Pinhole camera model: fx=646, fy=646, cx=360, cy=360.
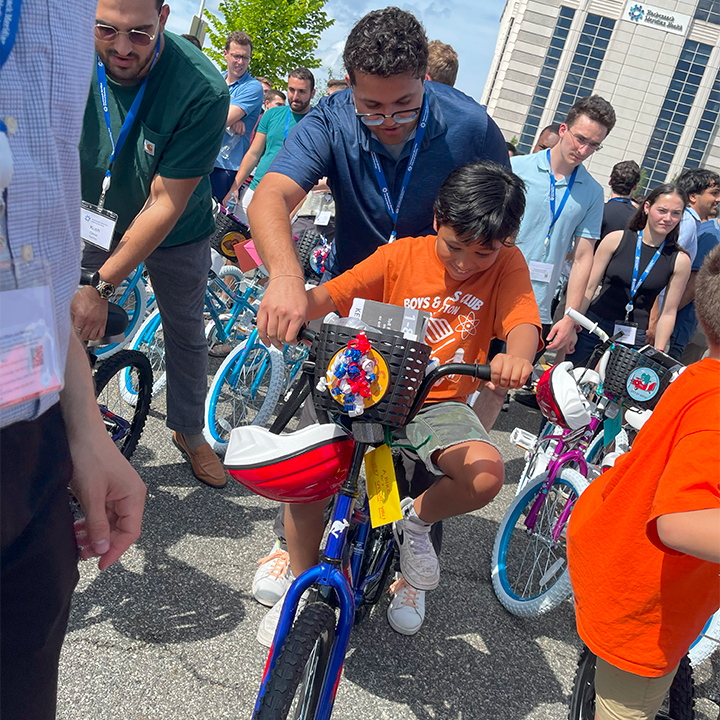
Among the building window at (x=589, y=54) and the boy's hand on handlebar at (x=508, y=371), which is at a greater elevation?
the building window at (x=589, y=54)

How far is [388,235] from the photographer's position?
8.58 feet

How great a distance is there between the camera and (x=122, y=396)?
3426mm

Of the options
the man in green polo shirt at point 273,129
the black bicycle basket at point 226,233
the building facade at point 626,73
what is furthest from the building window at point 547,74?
the black bicycle basket at point 226,233

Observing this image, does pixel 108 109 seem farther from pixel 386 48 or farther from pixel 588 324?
pixel 588 324

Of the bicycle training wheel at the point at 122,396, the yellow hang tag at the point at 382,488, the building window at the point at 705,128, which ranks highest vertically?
the building window at the point at 705,128

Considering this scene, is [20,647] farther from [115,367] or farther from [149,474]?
[149,474]

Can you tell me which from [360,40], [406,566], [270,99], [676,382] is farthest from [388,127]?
[270,99]

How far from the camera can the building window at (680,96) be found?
77938 millimetres

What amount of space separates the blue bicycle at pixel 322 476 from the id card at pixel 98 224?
1.27 metres

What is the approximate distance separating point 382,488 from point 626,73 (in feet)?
290

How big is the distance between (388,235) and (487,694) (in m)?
1.83

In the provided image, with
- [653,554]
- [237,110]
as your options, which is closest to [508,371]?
[653,554]

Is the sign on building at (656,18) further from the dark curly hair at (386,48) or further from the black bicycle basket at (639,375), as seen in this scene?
the dark curly hair at (386,48)

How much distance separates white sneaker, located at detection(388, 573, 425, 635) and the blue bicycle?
34.6 inches
